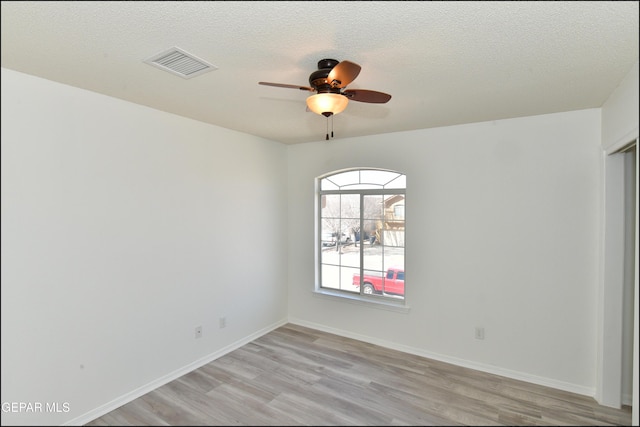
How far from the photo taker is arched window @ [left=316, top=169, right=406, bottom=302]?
384cm

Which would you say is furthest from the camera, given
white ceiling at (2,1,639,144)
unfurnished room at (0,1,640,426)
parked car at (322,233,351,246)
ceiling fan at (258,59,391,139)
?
parked car at (322,233,351,246)

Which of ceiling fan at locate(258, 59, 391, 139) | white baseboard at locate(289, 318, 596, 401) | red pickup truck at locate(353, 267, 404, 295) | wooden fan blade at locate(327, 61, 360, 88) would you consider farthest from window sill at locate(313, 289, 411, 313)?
wooden fan blade at locate(327, 61, 360, 88)

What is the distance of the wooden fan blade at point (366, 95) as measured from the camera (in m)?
1.95

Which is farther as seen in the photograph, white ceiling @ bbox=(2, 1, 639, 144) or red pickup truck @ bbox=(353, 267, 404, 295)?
red pickup truck @ bbox=(353, 267, 404, 295)

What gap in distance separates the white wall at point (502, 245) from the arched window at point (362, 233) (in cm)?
18

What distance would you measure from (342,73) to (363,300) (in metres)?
3.00

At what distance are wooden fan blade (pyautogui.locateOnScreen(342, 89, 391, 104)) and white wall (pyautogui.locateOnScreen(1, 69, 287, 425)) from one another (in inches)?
64.0

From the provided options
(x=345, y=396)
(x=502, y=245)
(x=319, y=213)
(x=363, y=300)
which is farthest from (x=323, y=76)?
(x=363, y=300)

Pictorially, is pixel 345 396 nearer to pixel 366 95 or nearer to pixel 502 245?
pixel 502 245

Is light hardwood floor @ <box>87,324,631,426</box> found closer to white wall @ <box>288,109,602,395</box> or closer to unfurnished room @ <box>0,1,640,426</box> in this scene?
unfurnished room @ <box>0,1,640,426</box>

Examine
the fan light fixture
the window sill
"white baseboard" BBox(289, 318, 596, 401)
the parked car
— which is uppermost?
the fan light fixture

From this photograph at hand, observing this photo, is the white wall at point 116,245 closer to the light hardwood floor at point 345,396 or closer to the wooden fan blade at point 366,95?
the light hardwood floor at point 345,396

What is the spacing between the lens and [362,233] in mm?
4098

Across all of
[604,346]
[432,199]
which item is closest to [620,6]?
[432,199]
